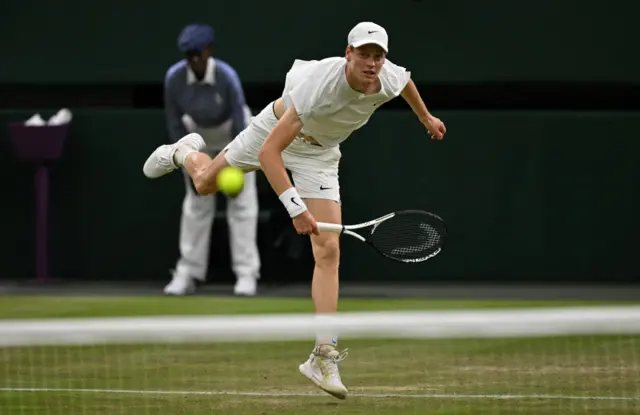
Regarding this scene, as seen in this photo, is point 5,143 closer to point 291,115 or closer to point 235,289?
point 235,289

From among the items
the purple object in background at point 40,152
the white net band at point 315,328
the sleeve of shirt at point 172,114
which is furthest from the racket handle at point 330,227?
the purple object in background at point 40,152

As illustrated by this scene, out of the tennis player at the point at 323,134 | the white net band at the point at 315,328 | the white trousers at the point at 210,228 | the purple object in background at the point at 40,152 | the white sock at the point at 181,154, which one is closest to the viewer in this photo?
the white net band at the point at 315,328

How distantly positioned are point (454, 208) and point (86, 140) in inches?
109

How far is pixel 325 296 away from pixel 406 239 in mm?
554

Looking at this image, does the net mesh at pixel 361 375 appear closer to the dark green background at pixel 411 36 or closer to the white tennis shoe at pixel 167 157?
the white tennis shoe at pixel 167 157

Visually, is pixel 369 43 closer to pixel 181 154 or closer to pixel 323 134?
pixel 323 134

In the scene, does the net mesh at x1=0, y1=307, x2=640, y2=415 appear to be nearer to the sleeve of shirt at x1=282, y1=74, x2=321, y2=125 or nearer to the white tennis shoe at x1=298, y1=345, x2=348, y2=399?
the white tennis shoe at x1=298, y1=345, x2=348, y2=399

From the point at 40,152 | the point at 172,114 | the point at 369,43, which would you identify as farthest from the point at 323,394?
the point at 40,152

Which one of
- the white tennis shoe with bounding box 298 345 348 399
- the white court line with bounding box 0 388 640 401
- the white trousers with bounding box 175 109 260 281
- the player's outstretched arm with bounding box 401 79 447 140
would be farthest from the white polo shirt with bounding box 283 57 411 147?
the white trousers with bounding box 175 109 260 281

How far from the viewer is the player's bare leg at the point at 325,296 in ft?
19.2

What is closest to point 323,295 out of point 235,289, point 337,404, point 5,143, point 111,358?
Result: point 337,404

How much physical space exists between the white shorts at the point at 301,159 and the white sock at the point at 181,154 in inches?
14.4

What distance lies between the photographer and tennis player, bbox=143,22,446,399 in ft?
18.7

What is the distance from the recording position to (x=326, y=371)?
588 centimetres
